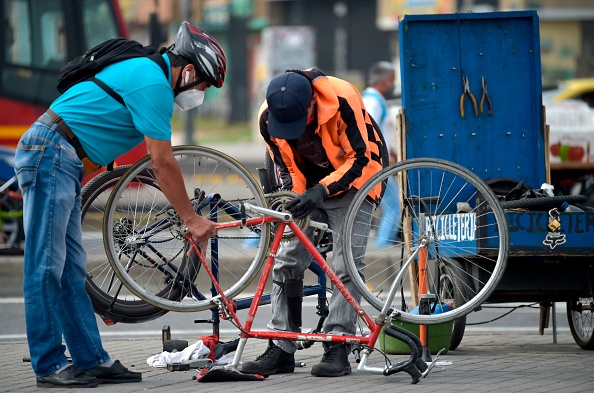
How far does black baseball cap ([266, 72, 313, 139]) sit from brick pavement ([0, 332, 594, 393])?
4.35ft

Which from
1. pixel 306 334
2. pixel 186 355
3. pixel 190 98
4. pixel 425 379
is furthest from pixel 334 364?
pixel 190 98

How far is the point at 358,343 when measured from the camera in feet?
18.8

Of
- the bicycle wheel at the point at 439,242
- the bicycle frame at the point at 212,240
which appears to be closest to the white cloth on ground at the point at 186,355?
the bicycle frame at the point at 212,240

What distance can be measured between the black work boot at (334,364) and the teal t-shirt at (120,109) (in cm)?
154

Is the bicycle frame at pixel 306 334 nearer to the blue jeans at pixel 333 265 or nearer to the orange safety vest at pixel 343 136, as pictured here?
the blue jeans at pixel 333 265

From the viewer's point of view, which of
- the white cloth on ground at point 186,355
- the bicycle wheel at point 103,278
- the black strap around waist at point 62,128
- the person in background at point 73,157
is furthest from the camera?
the white cloth on ground at point 186,355

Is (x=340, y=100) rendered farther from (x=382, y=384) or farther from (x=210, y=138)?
(x=210, y=138)

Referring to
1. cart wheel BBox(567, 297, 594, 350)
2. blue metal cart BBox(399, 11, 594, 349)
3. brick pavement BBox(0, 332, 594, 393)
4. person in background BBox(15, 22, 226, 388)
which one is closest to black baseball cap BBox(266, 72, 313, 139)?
person in background BBox(15, 22, 226, 388)

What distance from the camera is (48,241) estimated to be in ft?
18.0

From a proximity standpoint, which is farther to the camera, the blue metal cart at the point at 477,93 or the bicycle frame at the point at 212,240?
the blue metal cart at the point at 477,93

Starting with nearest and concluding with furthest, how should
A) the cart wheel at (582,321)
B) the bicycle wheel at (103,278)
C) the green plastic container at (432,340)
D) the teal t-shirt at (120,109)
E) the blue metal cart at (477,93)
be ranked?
the teal t-shirt at (120,109) < the bicycle wheel at (103,278) < the green plastic container at (432,340) < the cart wheel at (582,321) < the blue metal cart at (477,93)

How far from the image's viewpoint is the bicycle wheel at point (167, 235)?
569 centimetres

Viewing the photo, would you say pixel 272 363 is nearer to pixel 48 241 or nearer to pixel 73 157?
Result: pixel 48 241

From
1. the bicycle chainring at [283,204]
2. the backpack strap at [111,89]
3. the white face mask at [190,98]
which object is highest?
the backpack strap at [111,89]
